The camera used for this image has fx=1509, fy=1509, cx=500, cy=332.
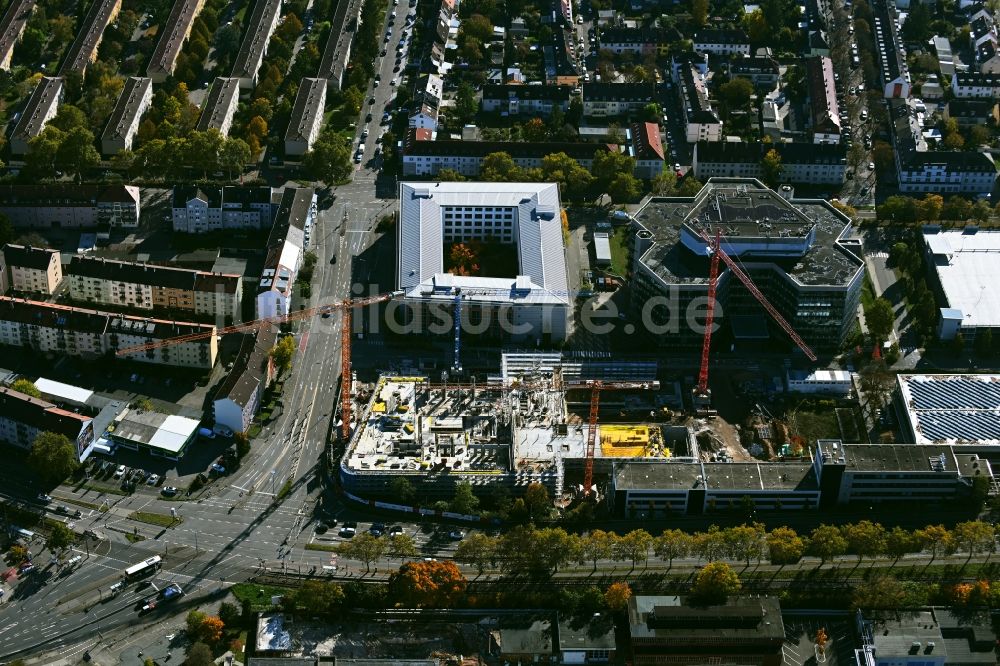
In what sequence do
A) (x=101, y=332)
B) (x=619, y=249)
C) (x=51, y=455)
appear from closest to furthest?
1. (x=51, y=455)
2. (x=101, y=332)
3. (x=619, y=249)

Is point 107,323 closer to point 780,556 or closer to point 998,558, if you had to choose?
point 780,556

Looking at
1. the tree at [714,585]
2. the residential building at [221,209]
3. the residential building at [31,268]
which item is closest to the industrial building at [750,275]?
the tree at [714,585]

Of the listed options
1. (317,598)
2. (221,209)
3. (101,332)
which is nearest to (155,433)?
(101,332)

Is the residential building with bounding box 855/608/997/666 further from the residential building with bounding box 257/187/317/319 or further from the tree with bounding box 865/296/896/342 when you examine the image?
the residential building with bounding box 257/187/317/319

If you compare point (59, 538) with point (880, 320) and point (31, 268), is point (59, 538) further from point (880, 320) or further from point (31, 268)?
point (880, 320)

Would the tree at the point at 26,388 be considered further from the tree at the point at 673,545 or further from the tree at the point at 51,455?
the tree at the point at 673,545

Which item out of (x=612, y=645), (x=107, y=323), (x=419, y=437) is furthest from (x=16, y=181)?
(x=612, y=645)
